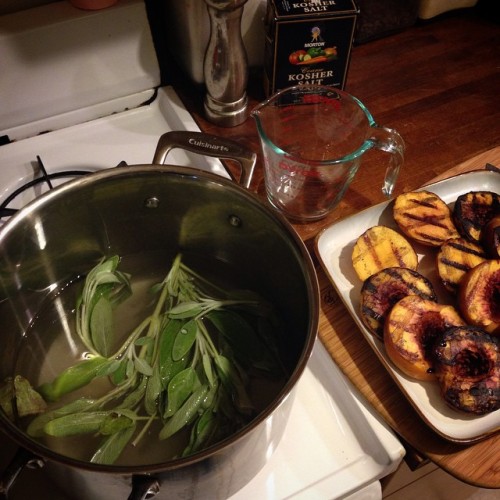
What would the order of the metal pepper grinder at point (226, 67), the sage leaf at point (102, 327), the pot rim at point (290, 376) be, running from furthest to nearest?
the metal pepper grinder at point (226, 67) < the sage leaf at point (102, 327) < the pot rim at point (290, 376)

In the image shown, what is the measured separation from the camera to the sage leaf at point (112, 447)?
50 cm

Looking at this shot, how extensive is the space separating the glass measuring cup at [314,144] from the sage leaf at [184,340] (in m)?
0.24

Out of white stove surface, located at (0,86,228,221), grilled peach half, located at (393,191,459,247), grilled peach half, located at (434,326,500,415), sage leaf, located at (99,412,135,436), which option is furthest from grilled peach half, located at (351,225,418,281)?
sage leaf, located at (99,412,135,436)

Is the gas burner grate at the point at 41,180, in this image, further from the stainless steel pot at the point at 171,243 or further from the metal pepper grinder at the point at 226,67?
the metal pepper grinder at the point at 226,67

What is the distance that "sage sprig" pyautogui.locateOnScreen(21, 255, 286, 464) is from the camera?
531 mm

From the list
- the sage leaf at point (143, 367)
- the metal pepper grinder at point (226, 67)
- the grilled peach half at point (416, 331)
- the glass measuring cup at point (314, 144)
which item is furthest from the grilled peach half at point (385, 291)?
the metal pepper grinder at point (226, 67)

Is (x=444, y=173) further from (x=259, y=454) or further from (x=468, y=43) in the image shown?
(x=259, y=454)

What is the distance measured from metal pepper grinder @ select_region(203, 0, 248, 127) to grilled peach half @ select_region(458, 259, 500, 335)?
428 millimetres

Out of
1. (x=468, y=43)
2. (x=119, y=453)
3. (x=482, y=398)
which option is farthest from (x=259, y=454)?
(x=468, y=43)

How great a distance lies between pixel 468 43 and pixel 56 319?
867mm

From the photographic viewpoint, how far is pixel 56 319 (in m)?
0.66

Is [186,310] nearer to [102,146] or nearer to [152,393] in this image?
[152,393]

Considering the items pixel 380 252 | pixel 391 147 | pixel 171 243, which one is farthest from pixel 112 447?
pixel 391 147

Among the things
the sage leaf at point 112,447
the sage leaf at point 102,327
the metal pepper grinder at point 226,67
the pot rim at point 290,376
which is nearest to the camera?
the pot rim at point 290,376
